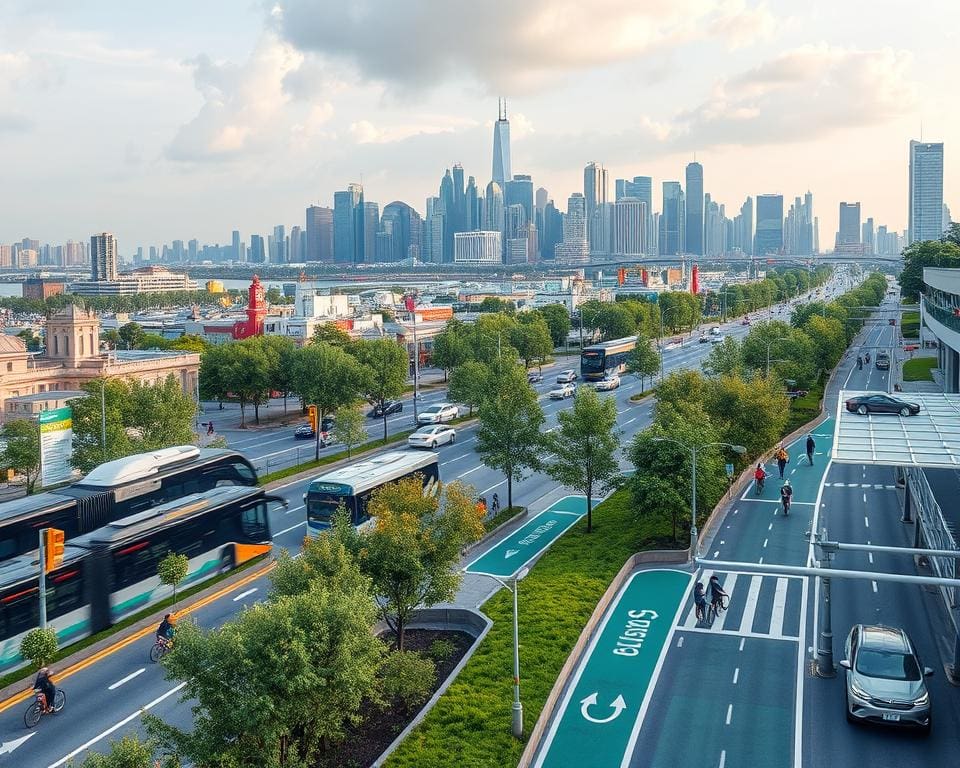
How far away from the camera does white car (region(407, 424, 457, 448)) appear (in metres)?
56.1

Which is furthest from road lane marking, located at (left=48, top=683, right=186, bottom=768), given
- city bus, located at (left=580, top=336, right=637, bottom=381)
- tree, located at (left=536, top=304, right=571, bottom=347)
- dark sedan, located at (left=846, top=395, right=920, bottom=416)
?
tree, located at (left=536, top=304, right=571, bottom=347)

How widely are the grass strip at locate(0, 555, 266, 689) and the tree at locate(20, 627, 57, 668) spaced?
4.98 feet

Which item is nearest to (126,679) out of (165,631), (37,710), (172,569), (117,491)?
(165,631)

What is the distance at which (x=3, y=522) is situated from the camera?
85.8ft

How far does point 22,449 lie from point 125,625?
22.5m

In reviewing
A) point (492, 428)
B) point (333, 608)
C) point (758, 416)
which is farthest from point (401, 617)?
point (758, 416)

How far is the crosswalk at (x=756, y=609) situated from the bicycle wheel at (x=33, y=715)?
17.9 m

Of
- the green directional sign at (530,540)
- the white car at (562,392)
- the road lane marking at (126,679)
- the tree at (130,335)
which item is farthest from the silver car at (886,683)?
the tree at (130,335)

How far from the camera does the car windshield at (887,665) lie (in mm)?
21656

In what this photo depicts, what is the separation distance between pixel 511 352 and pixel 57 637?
153 feet

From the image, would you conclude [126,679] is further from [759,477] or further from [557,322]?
[557,322]

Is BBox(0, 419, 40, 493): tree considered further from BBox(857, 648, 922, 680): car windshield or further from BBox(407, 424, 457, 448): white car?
BBox(857, 648, 922, 680): car windshield

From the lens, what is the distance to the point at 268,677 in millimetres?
16828

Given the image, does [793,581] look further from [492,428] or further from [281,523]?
[281,523]
